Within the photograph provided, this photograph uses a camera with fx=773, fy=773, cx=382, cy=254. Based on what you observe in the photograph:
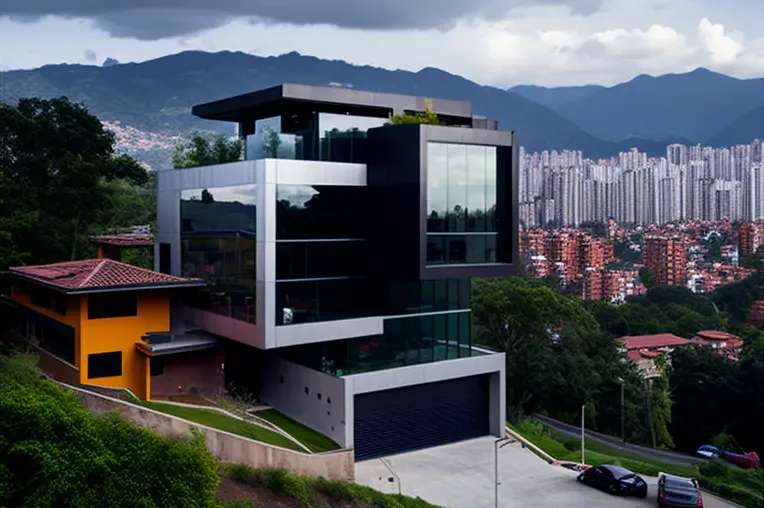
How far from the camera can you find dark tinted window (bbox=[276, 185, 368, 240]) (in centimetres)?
2216

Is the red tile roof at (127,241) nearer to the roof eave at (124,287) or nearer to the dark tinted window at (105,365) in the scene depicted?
the roof eave at (124,287)

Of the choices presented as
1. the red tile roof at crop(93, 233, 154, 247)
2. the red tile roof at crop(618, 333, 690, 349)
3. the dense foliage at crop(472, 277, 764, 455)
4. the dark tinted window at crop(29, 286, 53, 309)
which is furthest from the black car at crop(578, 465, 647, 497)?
the red tile roof at crop(618, 333, 690, 349)

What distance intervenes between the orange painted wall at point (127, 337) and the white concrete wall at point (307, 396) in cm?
391

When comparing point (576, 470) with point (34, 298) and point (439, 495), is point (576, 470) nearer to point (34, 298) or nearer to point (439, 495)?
point (439, 495)

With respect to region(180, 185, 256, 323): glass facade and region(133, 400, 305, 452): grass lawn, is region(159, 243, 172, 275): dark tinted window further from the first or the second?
region(133, 400, 305, 452): grass lawn

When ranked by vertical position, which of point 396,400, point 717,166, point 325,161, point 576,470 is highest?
point 717,166

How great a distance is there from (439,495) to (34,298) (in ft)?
51.2

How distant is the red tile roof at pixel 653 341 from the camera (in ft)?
187

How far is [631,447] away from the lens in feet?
125

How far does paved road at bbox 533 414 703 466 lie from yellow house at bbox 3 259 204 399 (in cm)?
2263

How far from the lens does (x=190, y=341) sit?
78.2ft

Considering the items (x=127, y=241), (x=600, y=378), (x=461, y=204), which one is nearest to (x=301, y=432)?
(x=461, y=204)

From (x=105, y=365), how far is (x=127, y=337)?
3.31ft

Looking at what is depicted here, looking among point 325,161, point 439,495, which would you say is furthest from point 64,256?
point 439,495
